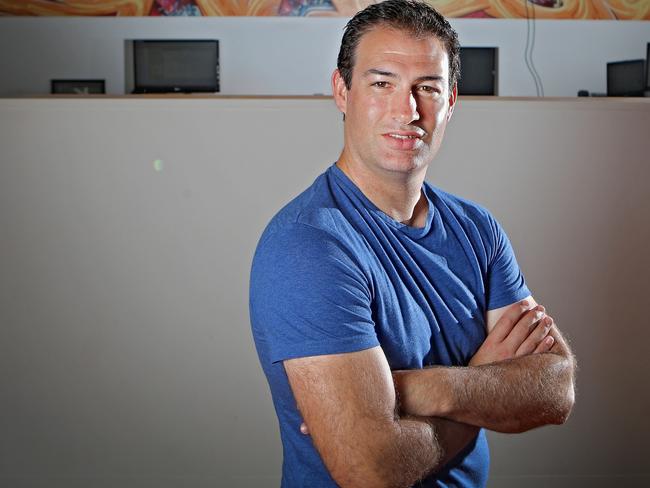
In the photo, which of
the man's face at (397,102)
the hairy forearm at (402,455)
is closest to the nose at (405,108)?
the man's face at (397,102)

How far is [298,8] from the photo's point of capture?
7621 mm

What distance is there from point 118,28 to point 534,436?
610cm

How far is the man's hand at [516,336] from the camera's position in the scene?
4.83ft

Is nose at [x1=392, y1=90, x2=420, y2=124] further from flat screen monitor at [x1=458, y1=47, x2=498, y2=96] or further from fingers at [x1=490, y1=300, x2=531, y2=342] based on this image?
flat screen monitor at [x1=458, y1=47, x2=498, y2=96]

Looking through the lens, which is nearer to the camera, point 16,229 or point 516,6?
point 16,229

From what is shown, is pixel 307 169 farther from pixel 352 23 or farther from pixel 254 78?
pixel 254 78

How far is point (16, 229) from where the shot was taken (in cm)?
270

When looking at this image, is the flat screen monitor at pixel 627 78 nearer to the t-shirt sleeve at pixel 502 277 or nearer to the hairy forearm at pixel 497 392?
the t-shirt sleeve at pixel 502 277

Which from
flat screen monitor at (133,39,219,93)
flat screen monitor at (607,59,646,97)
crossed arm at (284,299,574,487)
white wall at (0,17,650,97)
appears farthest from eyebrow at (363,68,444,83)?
white wall at (0,17,650,97)

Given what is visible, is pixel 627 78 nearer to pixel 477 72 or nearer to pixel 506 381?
pixel 477 72

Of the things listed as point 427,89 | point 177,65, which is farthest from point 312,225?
point 177,65

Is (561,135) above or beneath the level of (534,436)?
above

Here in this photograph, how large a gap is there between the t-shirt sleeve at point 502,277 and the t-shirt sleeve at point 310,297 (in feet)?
1.13

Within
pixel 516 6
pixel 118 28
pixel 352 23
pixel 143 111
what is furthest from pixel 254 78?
pixel 352 23
